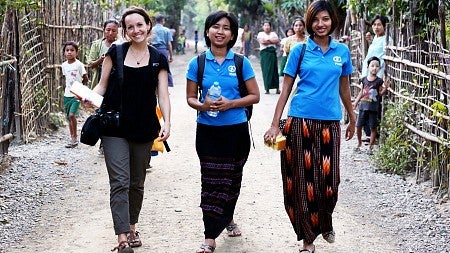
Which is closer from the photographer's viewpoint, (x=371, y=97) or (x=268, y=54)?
(x=371, y=97)

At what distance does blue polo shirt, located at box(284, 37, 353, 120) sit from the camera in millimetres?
4957

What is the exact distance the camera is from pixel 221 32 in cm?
507

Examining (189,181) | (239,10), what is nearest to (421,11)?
(189,181)

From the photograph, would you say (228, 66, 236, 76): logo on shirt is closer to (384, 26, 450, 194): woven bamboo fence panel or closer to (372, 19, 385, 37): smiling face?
(384, 26, 450, 194): woven bamboo fence panel

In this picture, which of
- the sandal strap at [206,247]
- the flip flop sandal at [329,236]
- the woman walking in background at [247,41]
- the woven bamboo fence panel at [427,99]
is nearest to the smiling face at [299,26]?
the woven bamboo fence panel at [427,99]

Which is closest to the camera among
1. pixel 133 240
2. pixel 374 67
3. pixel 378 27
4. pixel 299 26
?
pixel 133 240

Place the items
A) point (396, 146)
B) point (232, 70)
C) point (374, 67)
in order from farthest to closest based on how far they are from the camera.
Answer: point (374, 67) → point (396, 146) → point (232, 70)

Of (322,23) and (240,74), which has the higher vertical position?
(322,23)

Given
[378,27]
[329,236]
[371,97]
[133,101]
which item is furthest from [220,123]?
[378,27]

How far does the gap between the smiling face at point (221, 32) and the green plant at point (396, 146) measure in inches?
132

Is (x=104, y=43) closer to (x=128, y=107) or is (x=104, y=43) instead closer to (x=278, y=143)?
(x=128, y=107)

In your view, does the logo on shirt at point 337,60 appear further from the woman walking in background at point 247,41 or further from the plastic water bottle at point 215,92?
the woman walking in background at point 247,41

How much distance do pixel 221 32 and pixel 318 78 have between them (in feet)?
2.39

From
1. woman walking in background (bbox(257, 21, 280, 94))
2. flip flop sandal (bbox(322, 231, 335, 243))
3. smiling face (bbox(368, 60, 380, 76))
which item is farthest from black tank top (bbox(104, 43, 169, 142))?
woman walking in background (bbox(257, 21, 280, 94))
